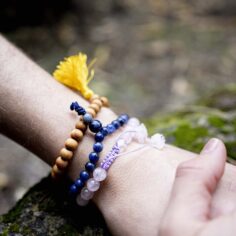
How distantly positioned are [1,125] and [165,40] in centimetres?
269

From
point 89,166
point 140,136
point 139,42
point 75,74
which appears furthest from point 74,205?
point 139,42

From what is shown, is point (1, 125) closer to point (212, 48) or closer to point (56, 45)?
point (56, 45)

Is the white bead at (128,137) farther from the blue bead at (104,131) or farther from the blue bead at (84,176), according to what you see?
the blue bead at (84,176)

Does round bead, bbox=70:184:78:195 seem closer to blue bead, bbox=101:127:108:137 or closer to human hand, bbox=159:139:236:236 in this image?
blue bead, bbox=101:127:108:137

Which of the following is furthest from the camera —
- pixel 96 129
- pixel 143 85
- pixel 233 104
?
pixel 143 85

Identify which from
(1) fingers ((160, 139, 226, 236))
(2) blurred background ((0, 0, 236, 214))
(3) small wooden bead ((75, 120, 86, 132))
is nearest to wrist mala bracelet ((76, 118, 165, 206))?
(3) small wooden bead ((75, 120, 86, 132))

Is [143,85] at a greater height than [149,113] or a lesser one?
greater

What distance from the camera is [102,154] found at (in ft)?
4.04

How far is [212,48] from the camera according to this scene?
375cm

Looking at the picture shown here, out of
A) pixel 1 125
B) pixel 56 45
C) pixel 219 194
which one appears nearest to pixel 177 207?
pixel 219 194

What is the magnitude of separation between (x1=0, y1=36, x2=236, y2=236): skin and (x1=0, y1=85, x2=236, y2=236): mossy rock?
9 cm

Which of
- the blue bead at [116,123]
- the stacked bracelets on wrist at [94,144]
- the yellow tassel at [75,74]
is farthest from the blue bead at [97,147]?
the yellow tassel at [75,74]

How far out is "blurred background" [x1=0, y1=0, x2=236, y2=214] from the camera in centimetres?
333

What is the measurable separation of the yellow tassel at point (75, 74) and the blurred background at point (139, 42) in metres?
1.59
